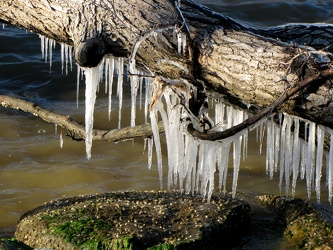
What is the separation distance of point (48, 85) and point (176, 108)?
649cm

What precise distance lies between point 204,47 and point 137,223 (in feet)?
6.18

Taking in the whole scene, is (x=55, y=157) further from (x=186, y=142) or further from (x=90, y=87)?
(x=186, y=142)

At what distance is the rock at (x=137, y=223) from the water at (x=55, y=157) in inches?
35.6

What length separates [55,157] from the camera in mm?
7746

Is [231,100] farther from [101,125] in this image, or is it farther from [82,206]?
[101,125]

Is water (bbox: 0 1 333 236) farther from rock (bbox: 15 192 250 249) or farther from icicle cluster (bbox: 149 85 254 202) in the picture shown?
icicle cluster (bbox: 149 85 254 202)

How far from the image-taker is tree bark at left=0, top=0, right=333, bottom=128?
3.34 m

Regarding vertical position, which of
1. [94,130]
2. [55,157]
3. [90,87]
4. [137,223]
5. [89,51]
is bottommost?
[55,157]

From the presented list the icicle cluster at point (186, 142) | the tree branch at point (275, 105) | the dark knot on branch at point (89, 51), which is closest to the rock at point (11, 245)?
the icicle cluster at point (186, 142)

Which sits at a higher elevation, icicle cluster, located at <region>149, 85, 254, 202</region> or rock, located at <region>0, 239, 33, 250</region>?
icicle cluster, located at <region>149, 85, 254, 202</region>

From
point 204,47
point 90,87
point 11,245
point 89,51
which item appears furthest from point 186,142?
point 11,245

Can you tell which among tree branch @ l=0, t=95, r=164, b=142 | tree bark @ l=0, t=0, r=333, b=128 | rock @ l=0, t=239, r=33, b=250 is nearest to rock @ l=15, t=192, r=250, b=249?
rock @ l=0, t=239, r=33, b=250

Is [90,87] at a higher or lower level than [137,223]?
higher

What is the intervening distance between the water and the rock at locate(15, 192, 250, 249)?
90cm
